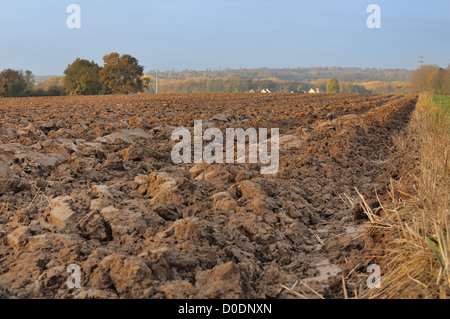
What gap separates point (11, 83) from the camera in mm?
47969

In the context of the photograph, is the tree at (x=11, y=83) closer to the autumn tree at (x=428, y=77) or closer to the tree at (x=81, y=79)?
the tree at (x=81, y=79)

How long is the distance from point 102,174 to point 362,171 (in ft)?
13.3

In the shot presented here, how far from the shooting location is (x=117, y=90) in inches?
2080

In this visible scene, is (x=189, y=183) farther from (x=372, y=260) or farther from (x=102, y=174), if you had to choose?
(x=372, y=260)

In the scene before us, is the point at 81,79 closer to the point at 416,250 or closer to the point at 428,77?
the point at 428,77

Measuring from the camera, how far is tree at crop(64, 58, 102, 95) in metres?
51.2

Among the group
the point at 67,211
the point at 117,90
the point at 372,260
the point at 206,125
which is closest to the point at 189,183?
the point at 67,211

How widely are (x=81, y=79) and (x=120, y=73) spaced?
4.72 meters

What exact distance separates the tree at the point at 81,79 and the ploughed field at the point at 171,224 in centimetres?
4558

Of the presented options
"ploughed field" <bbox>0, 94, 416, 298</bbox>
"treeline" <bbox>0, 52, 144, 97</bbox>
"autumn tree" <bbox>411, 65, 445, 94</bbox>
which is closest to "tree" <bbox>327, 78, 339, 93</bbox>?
"autumn tree" <bbox>411, 65, 445, 94</bbox>

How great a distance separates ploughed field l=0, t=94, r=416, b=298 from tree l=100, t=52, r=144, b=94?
152ft

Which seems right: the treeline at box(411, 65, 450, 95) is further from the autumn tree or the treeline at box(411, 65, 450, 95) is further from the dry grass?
the dry grass

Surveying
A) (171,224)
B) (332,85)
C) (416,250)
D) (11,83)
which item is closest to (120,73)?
(11,83)

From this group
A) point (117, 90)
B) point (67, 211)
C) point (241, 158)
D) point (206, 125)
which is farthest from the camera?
point (117, 90)
